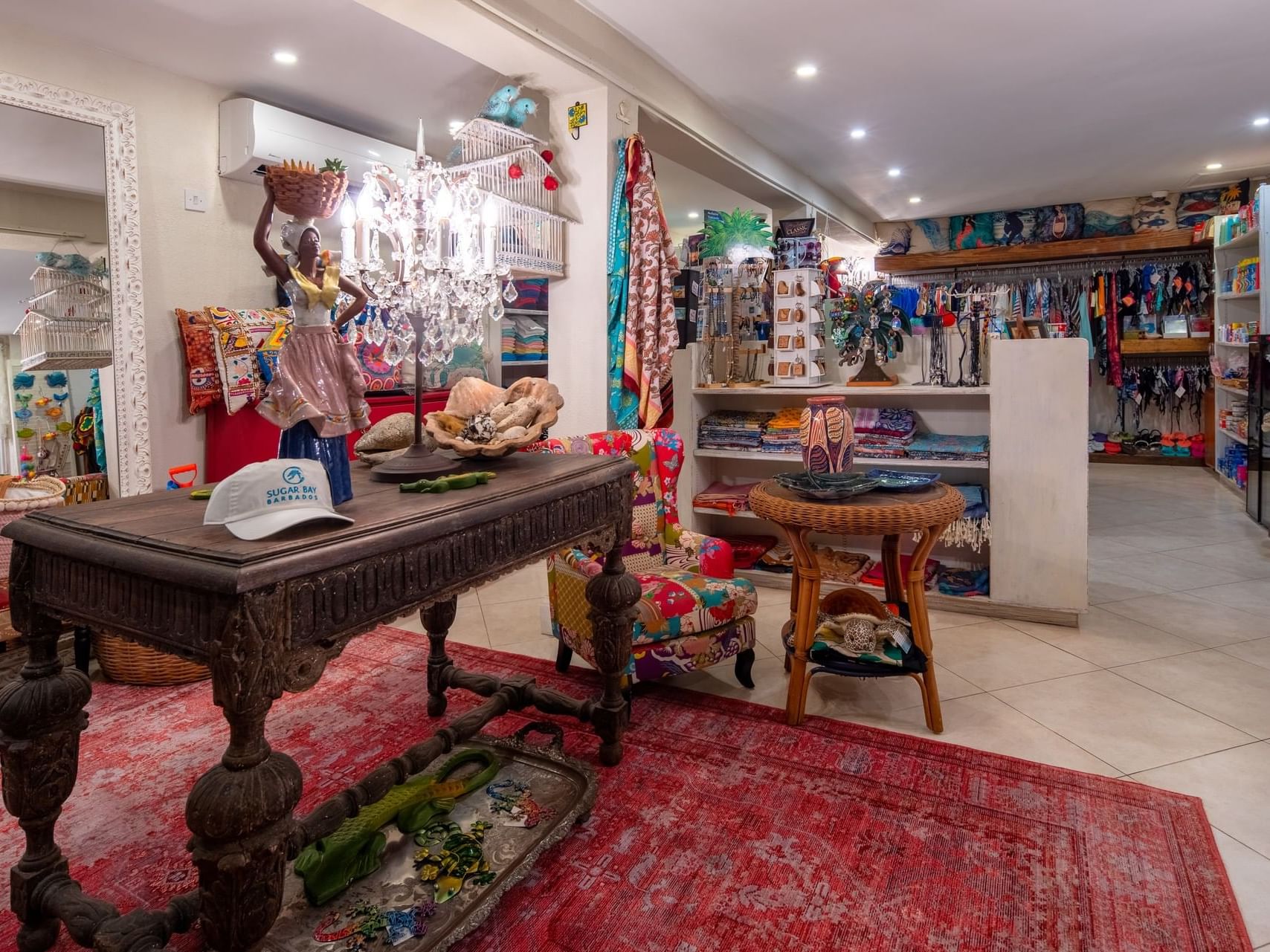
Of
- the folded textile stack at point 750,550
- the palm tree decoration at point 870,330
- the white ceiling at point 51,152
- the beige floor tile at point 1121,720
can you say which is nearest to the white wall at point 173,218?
the white ceiling at point 51,152

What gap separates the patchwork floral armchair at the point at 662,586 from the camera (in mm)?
2520

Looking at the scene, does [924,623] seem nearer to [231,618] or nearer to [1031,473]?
[1031,473]

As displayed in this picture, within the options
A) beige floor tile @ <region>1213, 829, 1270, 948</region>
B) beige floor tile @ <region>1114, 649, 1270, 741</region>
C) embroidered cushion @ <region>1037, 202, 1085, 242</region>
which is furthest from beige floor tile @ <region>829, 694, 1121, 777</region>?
embroidered cushion @ <region>1037, 202, 1085, 242</region>

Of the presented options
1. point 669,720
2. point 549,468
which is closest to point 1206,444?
point 669,720

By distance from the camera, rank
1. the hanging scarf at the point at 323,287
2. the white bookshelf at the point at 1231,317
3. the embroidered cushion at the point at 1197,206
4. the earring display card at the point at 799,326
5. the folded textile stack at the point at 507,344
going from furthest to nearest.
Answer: the embroidered cushion at the point at 1197,206 → the white bookshelf at the point at 1231,317 → the folded textile stack at the point at 507,344 → the earring display card at the point at 799,326 → the hanging scarf at the point at 323,287

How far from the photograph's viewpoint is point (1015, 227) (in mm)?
8445

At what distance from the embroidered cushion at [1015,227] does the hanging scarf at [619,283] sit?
6.48 metres

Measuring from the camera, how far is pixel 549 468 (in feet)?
6.41

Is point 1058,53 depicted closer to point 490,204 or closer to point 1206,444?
point 490,204

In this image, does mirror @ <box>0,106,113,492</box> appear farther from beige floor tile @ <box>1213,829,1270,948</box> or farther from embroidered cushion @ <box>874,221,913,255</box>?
embroidered cushion @ <box>874,221,913,255</box>

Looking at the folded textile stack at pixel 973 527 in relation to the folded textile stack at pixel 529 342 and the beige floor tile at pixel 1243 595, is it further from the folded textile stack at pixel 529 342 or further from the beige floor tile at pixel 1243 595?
the folded textile stack at pixel 529 342

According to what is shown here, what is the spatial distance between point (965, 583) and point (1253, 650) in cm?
107

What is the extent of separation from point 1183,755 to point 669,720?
1488mm

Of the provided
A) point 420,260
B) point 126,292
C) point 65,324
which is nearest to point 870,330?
point 420,260
